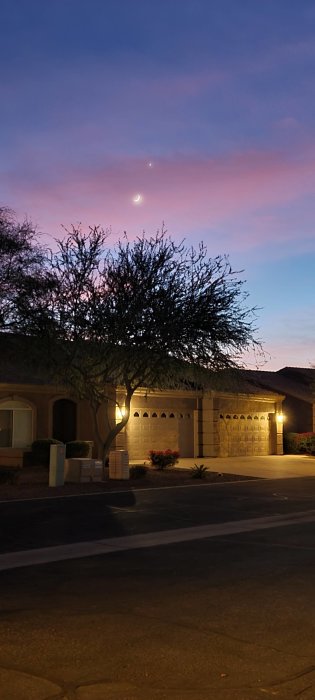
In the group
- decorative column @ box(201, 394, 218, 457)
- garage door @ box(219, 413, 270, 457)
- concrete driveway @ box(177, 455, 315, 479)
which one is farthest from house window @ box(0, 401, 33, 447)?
garage door @ box(219, 413, 270, 457)

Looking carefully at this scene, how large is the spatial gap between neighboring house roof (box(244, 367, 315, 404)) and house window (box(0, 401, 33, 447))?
14452 mm

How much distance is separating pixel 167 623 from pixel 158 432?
25.3 m

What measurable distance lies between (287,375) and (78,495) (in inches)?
1237

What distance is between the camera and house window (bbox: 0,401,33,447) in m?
28.4

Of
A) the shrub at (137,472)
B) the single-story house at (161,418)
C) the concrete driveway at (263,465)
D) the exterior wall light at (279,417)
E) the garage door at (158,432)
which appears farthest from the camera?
the exterior wall light at (279,417)

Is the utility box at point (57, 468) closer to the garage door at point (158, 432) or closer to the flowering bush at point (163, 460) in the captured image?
the flowering bush at point (163, 460)

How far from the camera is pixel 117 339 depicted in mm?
21406

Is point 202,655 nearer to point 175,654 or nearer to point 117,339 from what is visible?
point 175,654

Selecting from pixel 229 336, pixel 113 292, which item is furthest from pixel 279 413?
pixel 113 292

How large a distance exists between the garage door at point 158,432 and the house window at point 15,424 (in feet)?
14.4

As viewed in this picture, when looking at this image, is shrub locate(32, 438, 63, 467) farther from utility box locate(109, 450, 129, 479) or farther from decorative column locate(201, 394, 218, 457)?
decorative column locate(201, 394, 218, 457)

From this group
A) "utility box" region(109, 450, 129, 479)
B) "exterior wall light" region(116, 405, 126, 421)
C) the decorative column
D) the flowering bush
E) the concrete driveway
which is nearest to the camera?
"utility box" region(109, 450, 129, 479)

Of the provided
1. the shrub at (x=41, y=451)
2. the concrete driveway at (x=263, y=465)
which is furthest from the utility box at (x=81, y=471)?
the concrete driveway at (x=263, y=465)

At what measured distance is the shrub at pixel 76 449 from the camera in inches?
1070
